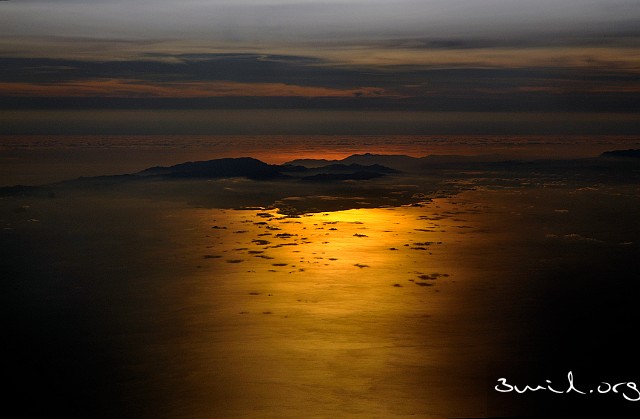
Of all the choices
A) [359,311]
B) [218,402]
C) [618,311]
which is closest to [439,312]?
[359,311]

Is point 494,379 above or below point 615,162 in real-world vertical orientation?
above

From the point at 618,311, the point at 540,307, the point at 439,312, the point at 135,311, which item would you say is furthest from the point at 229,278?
the point at 618,311

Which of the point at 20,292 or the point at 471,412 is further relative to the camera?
the point at 20,292

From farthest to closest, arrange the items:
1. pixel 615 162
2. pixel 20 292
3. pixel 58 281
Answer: pixel 615 162 → pixel 58 281 → pixel 20 292

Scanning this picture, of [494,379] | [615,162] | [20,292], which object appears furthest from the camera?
[615,162]

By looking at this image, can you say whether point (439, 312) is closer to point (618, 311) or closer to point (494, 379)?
point (618, 311)

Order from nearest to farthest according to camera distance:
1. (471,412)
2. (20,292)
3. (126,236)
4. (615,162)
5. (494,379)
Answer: (471,412) → (494,379) → (20,292) → (126,236) → (615,162)

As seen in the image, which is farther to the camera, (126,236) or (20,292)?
(126,236)

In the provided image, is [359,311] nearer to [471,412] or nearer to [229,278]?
[229,278]

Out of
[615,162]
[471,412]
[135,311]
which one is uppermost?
[471,412]
